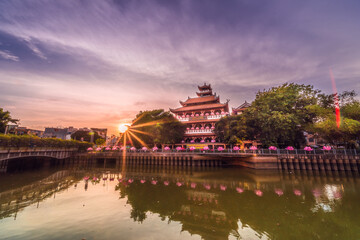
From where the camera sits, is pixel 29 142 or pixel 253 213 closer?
pixel 253 213

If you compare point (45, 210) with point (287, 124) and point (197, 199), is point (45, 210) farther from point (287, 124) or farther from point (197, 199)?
point (287, 124)

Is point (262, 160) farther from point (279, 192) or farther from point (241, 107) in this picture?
point (241, 107)

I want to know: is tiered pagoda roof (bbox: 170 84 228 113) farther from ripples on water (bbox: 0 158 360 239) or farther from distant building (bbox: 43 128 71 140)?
distant building (bbox: 43 128 71 140)

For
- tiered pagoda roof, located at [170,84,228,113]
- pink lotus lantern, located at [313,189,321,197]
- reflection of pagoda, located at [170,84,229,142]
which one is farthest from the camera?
tiered pagoda roof, located at [170,84,228,113]

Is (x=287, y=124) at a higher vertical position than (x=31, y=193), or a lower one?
higher

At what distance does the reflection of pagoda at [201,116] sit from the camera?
3916 cm

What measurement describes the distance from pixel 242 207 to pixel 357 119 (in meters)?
25.4

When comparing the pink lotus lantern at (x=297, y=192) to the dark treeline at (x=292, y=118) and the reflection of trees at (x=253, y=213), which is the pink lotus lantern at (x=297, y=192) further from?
the dark treeline at (x=292, y=118)

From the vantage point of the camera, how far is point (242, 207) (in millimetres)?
9227

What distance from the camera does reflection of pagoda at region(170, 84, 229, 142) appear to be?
39.2 m

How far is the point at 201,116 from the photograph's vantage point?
40500 millimetres

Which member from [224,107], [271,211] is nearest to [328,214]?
[271,211]

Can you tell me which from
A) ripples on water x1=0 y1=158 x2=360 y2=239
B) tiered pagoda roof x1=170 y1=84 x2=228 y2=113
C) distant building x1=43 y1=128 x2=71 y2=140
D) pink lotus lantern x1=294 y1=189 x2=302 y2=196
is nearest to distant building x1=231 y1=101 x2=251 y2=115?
tiered pagoda roof x1=170 y1=84 x2=228 y2=113

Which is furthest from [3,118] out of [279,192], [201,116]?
[279,192]
